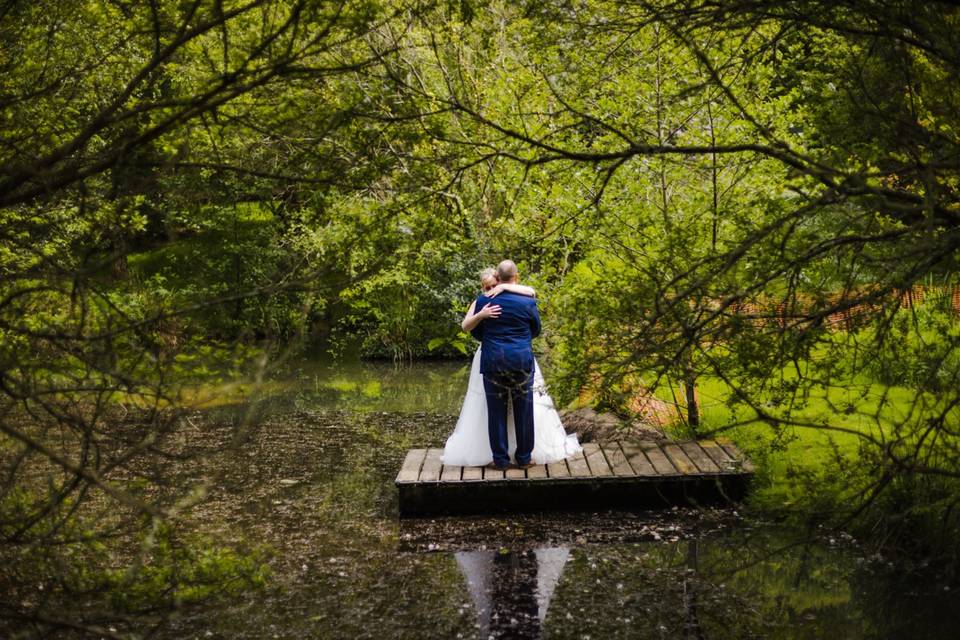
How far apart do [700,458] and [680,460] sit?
0.73 feet

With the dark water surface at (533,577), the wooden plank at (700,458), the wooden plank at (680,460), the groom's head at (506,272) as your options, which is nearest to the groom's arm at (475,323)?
the groom's head at (506,272)

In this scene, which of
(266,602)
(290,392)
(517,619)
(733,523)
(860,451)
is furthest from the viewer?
(290,392)

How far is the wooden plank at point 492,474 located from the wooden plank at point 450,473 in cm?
24

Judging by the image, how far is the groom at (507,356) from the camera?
31.0 feet

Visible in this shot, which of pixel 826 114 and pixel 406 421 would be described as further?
pixel 406 421

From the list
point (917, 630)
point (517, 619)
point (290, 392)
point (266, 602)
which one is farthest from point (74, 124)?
point (290, 392)

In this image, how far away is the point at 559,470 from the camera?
9.34 m

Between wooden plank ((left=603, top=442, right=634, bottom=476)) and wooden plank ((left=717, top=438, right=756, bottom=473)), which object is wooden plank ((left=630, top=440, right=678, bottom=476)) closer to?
wooden plank ((left=603, top=442, right=634, bottom=476))

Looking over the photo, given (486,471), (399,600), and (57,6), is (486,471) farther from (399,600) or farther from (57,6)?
(57,6)

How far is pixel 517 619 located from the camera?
20.9ft

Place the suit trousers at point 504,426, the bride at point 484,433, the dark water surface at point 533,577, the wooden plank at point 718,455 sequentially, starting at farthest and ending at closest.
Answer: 1. the bride at point 484,433
2. the suit trousers at point 504,426
3. the wooden plank at point 718,455
4. the dark water surface at point 533,577

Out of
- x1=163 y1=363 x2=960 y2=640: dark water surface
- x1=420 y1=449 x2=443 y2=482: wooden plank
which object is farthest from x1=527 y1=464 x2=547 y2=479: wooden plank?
x1=420 y1=449 x2=443 y2=482: wooden plank

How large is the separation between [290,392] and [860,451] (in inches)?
617

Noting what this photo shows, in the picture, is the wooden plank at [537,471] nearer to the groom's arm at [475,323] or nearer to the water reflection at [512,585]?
the water reflection at [512,585]
